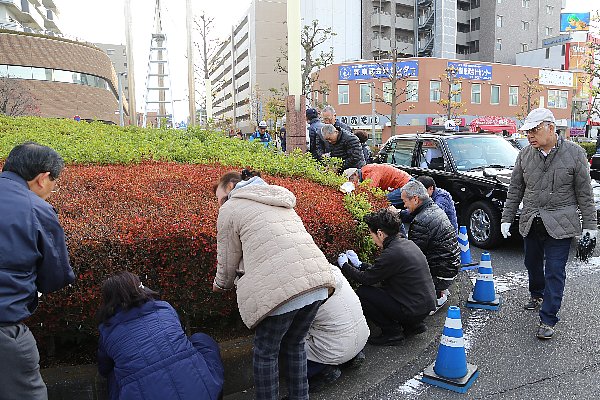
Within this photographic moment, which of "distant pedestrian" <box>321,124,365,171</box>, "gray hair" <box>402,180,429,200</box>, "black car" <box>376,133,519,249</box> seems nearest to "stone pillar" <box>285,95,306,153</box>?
"distant pedestrian" <box>321,124,365,171</box>

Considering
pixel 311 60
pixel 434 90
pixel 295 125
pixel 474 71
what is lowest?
pixel 295 125

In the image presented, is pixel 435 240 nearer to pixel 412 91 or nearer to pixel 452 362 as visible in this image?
→ pixel 452 362

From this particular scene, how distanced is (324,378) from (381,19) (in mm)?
49652

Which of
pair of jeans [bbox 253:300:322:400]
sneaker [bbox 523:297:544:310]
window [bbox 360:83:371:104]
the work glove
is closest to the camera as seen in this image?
pair of jeans [bbox 253:300:322:400]

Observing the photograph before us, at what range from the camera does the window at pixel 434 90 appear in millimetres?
38281

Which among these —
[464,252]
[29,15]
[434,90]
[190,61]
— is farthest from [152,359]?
[29,15]

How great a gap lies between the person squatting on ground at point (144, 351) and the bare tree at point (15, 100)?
2364 centimetres

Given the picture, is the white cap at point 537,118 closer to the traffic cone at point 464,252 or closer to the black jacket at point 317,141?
the traffic cone at point 464,252

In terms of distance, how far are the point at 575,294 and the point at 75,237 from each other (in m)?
4.81

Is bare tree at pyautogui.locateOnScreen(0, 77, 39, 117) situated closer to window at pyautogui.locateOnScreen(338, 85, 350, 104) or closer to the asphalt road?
window at pyautogui.locateOnScreen(338, 85, 350, 104)

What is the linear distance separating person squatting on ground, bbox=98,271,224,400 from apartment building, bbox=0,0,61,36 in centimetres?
4148

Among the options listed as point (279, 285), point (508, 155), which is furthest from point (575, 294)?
point (279, 285)

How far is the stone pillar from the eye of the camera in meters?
8.20

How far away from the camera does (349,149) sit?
270 inches
